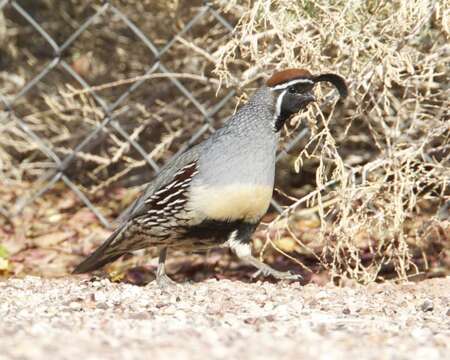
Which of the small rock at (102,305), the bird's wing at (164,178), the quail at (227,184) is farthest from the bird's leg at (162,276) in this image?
the small rock at (102,305)

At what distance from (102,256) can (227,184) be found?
0.81m

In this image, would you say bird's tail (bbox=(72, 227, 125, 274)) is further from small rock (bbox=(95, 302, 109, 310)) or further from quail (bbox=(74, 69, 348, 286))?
small rock (bbox=(95, 302, 109, 310))

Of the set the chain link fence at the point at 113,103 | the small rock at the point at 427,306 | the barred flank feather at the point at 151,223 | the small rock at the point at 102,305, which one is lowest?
the small rock at the point at 427,306

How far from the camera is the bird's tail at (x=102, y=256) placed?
4711 mm

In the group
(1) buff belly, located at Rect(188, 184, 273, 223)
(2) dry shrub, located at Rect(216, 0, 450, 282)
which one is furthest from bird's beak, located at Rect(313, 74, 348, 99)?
(1) buff belly, located at Rect(188, 184, 273, 223)

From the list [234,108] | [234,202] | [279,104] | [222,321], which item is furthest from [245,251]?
[234,108]

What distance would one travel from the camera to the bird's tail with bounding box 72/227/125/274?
4.71 meters

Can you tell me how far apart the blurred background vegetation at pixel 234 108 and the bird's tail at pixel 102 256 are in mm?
248

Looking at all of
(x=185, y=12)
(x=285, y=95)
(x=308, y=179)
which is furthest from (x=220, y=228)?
(x=185, y=12)

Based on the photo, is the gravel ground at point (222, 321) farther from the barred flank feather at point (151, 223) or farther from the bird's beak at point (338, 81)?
the bird's beak at point (338, 81)

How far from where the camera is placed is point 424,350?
9.18 ft

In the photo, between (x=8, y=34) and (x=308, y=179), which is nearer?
(x=308, y=179)

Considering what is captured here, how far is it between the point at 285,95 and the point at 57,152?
2.16m

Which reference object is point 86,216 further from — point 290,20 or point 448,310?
point 448,310
